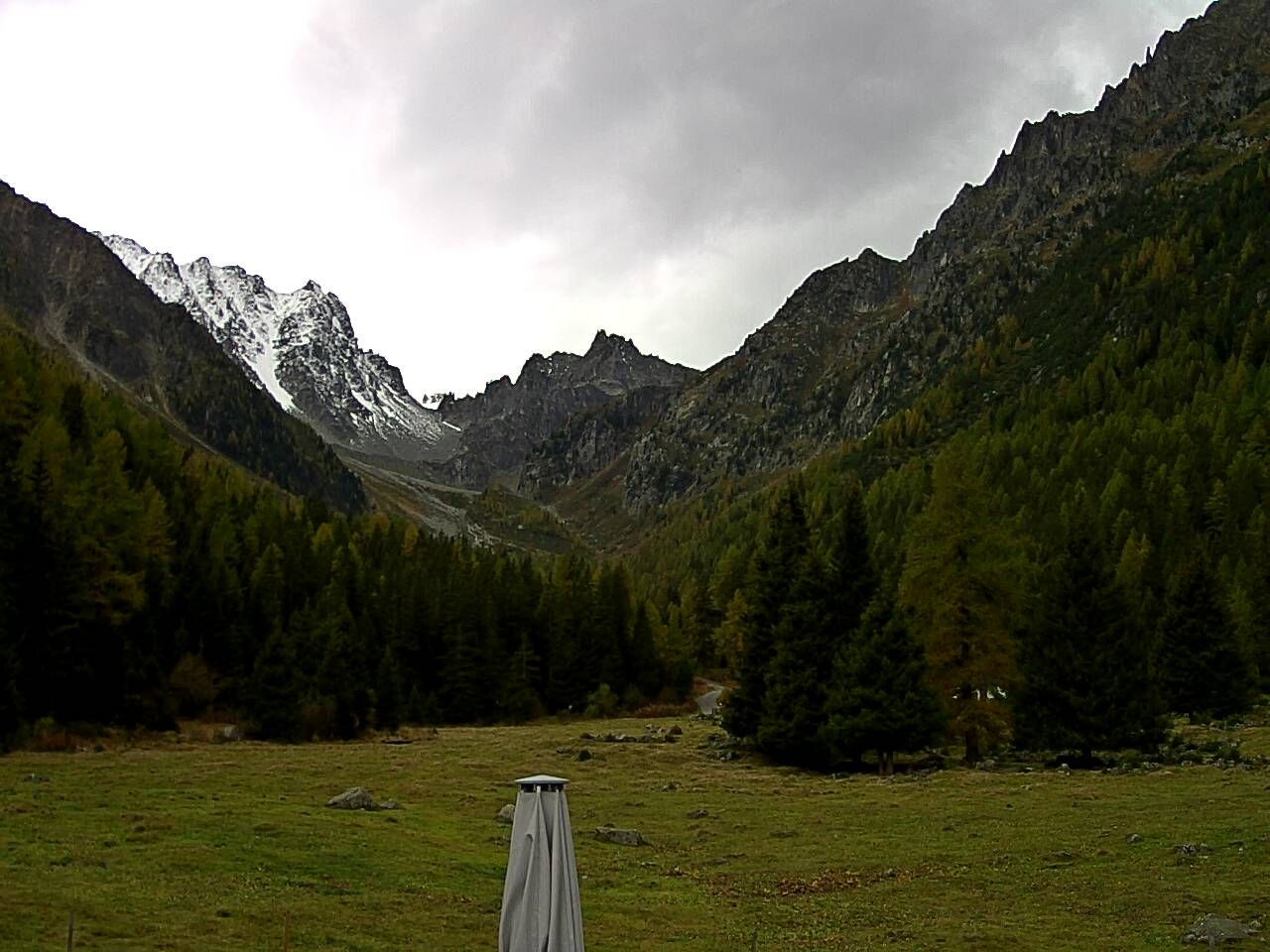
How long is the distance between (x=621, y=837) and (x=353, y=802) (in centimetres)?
902

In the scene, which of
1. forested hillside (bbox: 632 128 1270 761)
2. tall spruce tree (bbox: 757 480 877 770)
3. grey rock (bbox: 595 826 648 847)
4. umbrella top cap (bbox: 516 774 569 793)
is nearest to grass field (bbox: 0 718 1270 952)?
grey rock (bbox: 595 826 648 847)

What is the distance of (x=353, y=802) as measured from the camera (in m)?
31.2

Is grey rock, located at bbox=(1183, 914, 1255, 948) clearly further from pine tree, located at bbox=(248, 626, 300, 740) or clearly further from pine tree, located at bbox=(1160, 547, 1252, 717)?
pine tree, located at bbox=(248, 626, 300, 740)

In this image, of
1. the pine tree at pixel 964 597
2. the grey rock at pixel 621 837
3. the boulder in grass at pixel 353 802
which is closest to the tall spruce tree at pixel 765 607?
the pine tree at pixel 964 597

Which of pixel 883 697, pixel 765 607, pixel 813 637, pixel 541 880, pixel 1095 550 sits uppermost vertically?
pixel 1095 550

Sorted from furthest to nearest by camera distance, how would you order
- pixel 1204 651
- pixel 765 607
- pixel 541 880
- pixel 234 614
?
pixel 234 614, pixel 1204 651, pixel 765 607, pixel 541 880

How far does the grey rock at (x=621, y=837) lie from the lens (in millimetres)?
28453

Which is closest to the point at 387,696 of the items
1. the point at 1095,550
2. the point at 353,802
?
the point at 353,802

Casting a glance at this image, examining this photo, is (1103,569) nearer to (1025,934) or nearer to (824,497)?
(1025,934)

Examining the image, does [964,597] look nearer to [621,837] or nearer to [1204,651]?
[621,837]

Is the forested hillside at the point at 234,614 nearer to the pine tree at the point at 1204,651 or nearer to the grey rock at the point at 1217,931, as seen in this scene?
the grey rock at the point at 1217,931

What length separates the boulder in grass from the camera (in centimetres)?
3097

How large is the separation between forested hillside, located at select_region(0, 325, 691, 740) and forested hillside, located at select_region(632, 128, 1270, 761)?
20.3 m

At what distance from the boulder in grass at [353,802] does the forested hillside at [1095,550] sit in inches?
884
